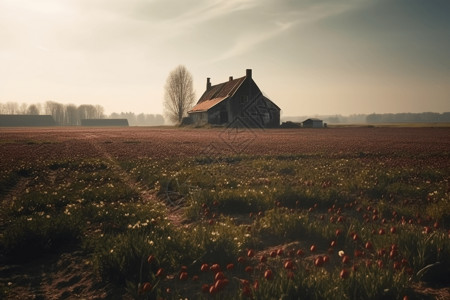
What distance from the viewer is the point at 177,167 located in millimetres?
13758

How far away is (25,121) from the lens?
168 metres

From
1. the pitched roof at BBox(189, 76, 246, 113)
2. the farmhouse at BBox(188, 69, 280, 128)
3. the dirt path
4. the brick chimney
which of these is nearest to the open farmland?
the dirt path

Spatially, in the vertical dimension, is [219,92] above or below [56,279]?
above

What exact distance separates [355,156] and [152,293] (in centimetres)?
1641

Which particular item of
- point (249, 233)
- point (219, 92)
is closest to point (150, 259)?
point (249, 233)

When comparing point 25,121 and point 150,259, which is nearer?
point 150,259

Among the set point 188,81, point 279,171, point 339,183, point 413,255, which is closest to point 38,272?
point 413,255

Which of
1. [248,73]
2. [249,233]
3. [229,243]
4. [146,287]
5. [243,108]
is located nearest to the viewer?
[146,287]

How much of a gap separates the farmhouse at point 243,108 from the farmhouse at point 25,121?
5796 inches

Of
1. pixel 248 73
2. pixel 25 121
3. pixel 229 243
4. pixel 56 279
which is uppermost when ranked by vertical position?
pixel 248 73

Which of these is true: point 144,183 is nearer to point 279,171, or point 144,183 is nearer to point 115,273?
point 279,171

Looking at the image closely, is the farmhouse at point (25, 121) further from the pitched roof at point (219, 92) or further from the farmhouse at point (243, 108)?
the farmhouse at point (243, 108)

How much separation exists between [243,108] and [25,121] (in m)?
158

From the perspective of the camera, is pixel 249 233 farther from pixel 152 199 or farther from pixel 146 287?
pixel 152 199
